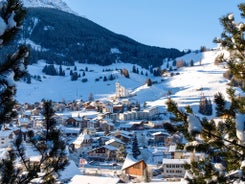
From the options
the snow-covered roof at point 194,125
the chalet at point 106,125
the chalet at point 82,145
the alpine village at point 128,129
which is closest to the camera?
the snow-covered roof at point 194,125

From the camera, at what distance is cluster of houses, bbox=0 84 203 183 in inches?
1500

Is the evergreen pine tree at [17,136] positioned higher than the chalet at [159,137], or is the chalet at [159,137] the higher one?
the evergreen pine tree at [17,136]

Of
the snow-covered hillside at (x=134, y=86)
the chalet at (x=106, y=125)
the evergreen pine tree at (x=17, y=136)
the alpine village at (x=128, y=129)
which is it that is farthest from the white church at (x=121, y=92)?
the evergreen pine tree at (x=17, y=136)

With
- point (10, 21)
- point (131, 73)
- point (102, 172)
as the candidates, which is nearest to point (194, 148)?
point (10, 21)

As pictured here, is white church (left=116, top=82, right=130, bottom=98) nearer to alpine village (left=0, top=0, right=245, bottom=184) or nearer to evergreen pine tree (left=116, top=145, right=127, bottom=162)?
alpine village (left=0, top=0, right=245, bottom=184)

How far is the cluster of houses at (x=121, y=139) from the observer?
38.1m

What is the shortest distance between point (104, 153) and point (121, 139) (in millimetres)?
10703

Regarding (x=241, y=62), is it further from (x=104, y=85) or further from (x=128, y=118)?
(x=104, y=85)

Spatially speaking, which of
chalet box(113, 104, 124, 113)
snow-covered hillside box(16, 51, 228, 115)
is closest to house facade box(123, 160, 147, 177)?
chalet box(113, 104, 124, 113)

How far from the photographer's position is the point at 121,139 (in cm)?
6122

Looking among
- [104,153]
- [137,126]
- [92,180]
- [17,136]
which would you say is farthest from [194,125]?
[137,126]

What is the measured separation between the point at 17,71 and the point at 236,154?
3.69 metres

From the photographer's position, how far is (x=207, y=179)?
5887 millimetres

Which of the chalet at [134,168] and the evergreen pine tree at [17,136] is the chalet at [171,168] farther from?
the evergreen pine tree at [17,136]
